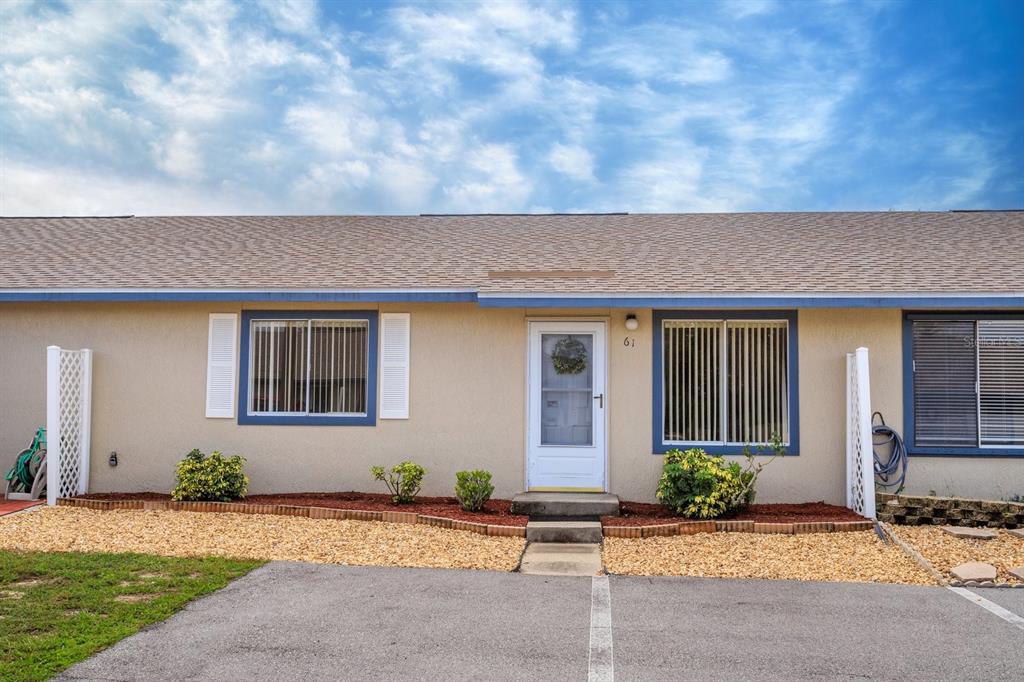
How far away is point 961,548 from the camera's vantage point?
24.5ft

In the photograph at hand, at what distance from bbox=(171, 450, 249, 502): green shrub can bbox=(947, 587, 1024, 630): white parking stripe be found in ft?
24.8

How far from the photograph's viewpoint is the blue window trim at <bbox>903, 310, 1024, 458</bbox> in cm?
912

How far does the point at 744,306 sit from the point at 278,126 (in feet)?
38.5

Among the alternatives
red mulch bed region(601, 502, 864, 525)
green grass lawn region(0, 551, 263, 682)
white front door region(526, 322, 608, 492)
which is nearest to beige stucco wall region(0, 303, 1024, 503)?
white front door region(526, 322, 608, 492)

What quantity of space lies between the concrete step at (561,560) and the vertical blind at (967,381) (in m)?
4.64

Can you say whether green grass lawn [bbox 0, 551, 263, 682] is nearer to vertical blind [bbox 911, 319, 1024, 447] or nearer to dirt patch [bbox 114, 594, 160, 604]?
dirt patch [bbox 114, 594, 160, 604]

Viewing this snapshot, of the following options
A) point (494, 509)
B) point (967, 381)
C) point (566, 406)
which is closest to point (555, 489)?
point (494, 509)

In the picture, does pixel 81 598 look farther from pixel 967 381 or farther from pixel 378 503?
pixel 967 381

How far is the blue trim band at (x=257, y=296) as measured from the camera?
9.26 metres

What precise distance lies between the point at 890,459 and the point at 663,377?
2.82 metres

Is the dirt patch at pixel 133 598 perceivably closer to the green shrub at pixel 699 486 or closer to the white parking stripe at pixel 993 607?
the green shrub at pixel 699 486

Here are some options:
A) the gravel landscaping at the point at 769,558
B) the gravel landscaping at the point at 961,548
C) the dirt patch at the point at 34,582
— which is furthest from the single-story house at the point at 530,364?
the dirt patch at the point at 34,582

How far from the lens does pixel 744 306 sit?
8883 millimetres

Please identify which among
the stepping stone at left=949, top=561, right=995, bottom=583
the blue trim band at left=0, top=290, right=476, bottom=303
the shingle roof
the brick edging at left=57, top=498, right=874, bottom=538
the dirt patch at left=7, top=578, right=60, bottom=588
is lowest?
the stepping stone at left=949, top=561, right=995, bottom=583
